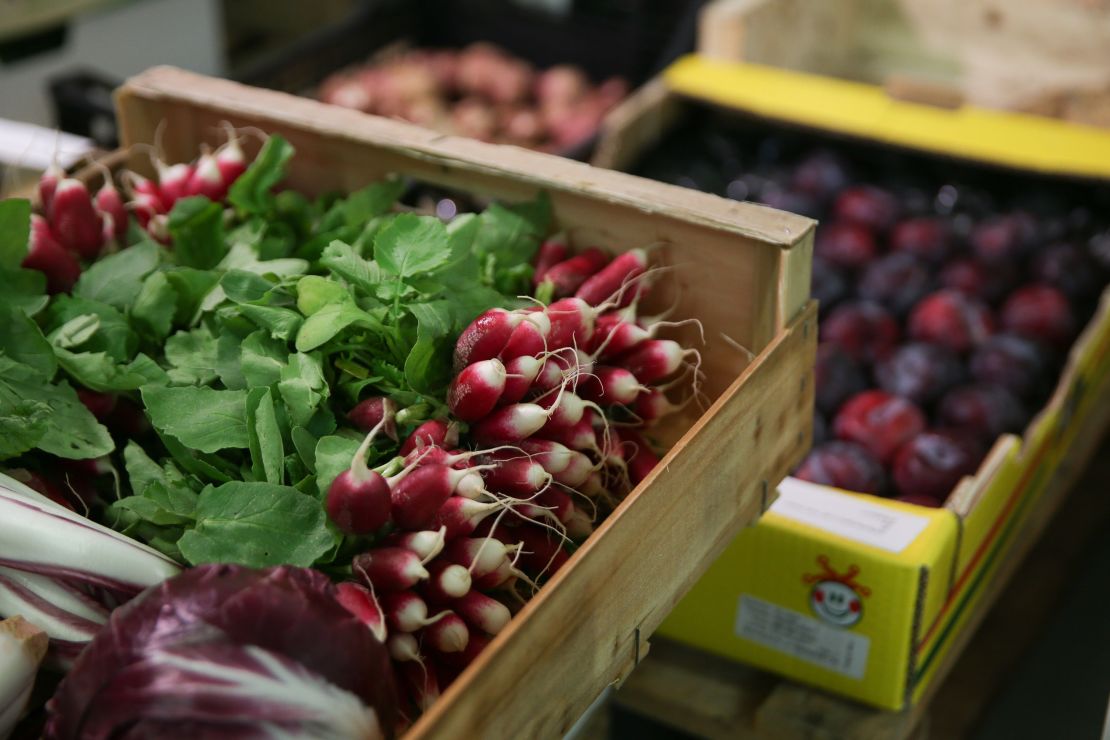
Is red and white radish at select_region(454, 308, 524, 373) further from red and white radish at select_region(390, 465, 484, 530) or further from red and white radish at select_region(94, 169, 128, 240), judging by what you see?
red and white radish at select_region(94, 169, 128, 240)

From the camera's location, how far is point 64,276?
4.21ft

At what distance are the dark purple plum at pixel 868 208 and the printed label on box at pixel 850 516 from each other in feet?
2.95

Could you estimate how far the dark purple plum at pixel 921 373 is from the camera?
72.5 inches

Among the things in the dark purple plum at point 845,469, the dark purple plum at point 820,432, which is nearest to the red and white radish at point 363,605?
the dark purple plum at point 845,469

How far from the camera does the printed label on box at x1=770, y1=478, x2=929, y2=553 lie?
137cm

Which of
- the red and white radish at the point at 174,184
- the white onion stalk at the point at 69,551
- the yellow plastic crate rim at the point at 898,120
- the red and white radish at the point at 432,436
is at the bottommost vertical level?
the yellow plastic crate rim at the point at 898,120

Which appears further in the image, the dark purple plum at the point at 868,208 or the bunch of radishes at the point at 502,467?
the dark purple plum at the point at 868,208

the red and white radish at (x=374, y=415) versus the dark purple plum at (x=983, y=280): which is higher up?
the red and white radish at (x=374, y=415)

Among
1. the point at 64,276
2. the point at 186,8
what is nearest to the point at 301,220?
the point at 64,276

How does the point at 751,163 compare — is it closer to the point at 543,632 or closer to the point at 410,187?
the point at 410,187

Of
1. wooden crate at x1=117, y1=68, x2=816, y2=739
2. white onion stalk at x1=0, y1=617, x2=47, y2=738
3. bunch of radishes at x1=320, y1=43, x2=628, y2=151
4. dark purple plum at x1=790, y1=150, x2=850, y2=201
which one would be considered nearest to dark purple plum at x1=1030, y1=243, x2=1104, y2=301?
dark purple plum at x1=790, y1=150, x2=850, y2=201

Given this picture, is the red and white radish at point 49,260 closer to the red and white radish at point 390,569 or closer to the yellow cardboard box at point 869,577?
the red and white radish at point 390,569

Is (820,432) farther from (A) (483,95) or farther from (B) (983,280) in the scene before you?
(A) (483,95)

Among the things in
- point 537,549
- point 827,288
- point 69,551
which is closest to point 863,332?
point 827,288
